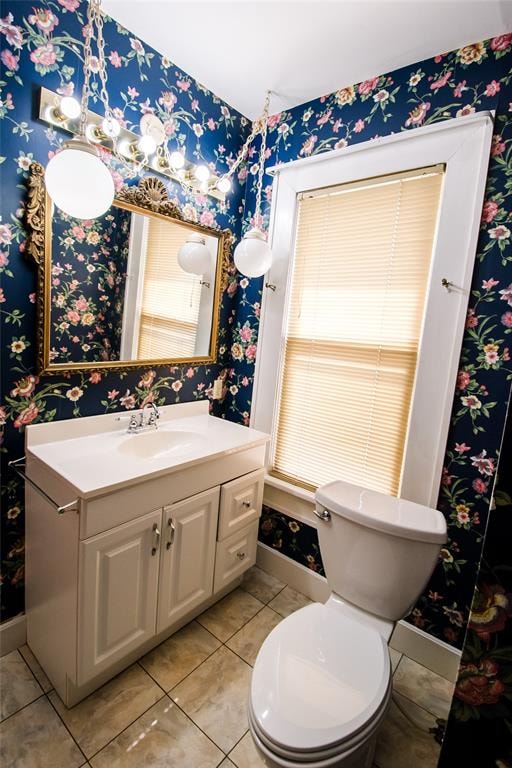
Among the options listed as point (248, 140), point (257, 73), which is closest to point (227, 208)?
point (248, 140)

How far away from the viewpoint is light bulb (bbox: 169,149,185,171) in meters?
1.66

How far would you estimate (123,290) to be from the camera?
158 cm

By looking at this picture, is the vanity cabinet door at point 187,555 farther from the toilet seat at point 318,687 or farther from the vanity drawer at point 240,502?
the toilet seat at point 318,687

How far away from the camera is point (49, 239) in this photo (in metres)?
1.33

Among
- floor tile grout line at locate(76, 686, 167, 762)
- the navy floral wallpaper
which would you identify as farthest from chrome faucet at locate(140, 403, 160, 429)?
the navy floral wallpaper

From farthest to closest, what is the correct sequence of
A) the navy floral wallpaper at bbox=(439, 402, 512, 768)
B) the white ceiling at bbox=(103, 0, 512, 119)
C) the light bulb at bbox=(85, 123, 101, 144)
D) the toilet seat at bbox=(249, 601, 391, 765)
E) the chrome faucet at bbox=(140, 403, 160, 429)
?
the chrome faucet at bbox=(140, 403, 160, 429)
the light bulb at bbox=(85, 123, 101, 144)
the white ceiling at bbox=(103, 0, 512, 119)
the toilet seat at bbox=(249, 601, 391, 765)
the navy floral wallpaper at bbox=(439, 402, 512, 768)

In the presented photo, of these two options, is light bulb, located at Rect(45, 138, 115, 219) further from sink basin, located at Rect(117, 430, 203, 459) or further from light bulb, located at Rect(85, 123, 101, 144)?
sink basin, located at Rect(117, 430, 203, 459)

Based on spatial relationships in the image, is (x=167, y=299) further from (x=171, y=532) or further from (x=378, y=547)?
(x=378, y=547)

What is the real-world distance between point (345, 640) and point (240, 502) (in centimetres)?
72

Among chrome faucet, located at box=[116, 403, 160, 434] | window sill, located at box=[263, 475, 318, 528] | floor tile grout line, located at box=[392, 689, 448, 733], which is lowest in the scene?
floor tile grout line, located at box=[392, 689, 448, 733]

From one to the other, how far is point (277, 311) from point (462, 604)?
1.51m

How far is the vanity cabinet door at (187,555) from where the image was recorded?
4.61ft

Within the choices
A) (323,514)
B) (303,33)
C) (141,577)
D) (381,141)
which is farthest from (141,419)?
(303,33)

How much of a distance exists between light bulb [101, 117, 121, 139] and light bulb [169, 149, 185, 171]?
267 mm
